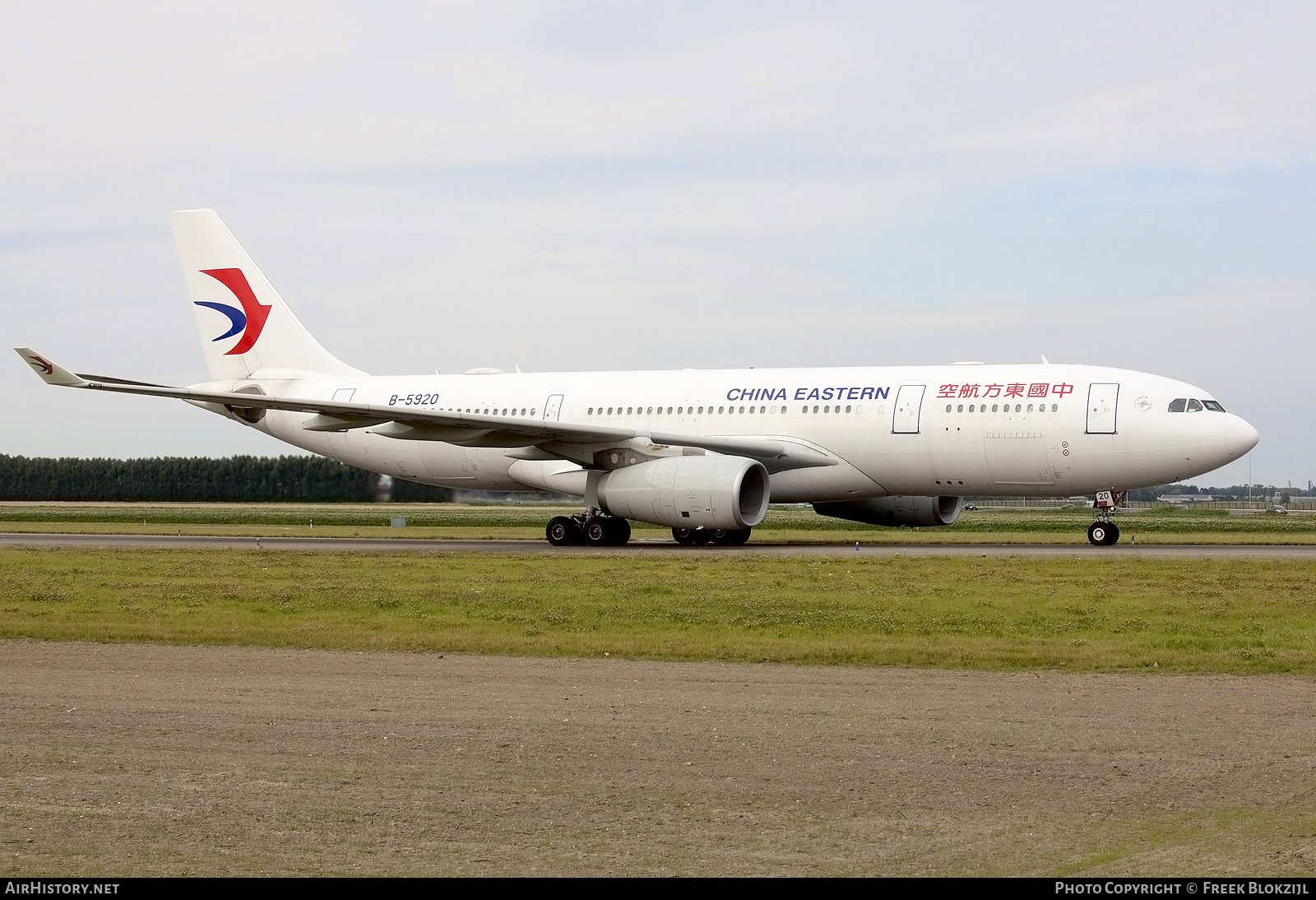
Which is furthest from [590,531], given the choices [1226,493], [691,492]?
[1226,493]

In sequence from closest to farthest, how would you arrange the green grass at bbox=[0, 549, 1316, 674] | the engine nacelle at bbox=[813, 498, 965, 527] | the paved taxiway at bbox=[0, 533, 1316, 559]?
the green grass at bbox=[0, 549, 1316, 674]
the paved taxiway at bbox=[0, 533, 1316, 559]
the engine nacelle at bbox=[813, 498, 965, 527]

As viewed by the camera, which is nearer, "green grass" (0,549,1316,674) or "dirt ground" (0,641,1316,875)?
"dirt ground" (0,641,1316,875)

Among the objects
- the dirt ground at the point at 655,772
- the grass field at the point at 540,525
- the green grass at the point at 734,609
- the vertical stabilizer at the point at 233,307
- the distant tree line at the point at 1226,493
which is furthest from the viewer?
the distant tree line at the point at 1226,493

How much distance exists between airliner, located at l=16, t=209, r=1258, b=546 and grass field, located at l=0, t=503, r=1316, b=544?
109 inches

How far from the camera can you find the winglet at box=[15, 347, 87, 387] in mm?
26516

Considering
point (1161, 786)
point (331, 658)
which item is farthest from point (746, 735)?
point (331, 658)

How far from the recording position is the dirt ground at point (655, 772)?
609 cm

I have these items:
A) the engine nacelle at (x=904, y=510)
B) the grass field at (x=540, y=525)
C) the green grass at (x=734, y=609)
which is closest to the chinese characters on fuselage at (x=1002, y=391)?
the engine nacelle at (x=904, y=510)

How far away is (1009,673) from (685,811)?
525 cm

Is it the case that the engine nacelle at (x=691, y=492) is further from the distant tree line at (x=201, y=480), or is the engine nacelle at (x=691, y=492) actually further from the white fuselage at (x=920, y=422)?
the distant tree line at (x=201, y=480)

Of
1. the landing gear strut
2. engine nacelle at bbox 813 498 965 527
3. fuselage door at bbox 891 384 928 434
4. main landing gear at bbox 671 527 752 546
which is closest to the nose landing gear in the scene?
the landing gear strut

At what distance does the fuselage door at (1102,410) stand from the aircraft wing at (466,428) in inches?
193

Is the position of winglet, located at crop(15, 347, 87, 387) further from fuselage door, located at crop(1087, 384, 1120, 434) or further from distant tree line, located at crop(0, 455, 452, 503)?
fuselage door, located at crop(1087, 384, 1120, 434)

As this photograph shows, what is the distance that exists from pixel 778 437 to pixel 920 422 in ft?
9.78
